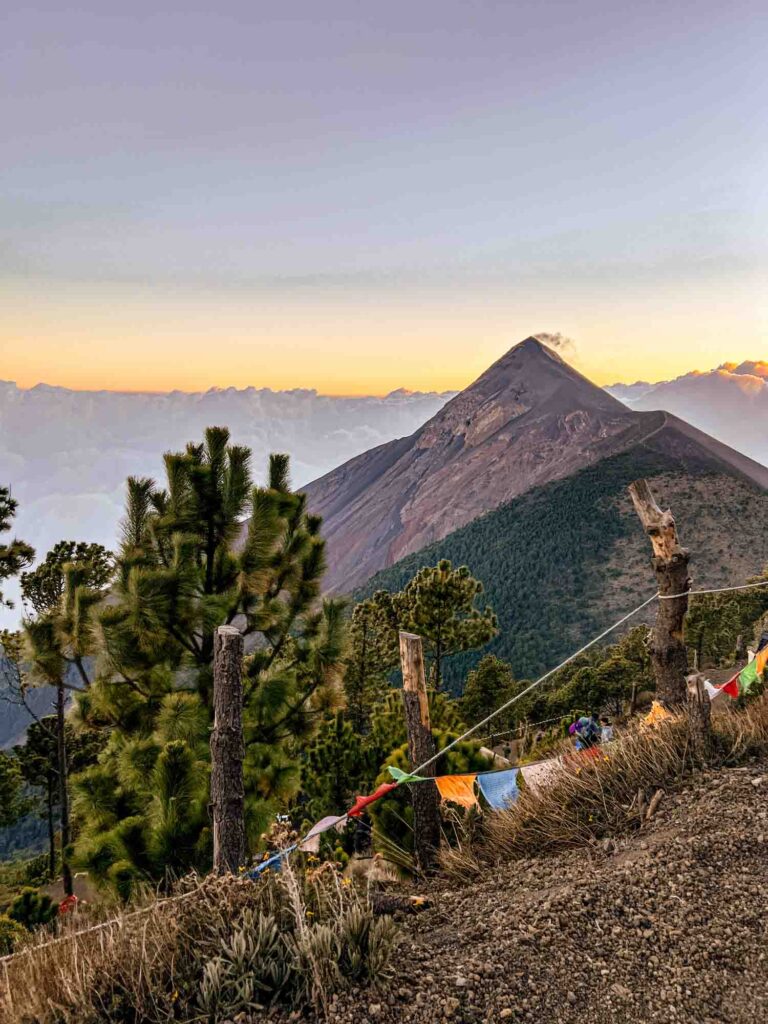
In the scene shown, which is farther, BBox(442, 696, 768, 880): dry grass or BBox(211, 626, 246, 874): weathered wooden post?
BBox(442, 696, 768, 880): dry grass

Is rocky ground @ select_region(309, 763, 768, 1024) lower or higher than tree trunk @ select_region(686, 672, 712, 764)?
lower

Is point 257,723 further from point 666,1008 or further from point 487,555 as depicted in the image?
point 487,555

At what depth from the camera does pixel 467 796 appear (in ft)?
16.1

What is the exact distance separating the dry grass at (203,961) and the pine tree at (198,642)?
2904 mm

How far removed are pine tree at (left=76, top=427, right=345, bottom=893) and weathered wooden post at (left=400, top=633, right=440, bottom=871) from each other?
191cm

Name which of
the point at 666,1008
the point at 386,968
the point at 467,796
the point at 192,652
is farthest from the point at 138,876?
the point at 666,1008

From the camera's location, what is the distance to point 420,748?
5.47 meters

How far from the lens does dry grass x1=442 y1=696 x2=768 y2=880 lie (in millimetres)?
4383

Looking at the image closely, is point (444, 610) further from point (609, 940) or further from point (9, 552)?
point (609, 940)

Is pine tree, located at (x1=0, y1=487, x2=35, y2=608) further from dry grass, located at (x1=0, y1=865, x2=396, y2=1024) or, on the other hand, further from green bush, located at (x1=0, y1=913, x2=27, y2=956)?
dry grass, located at (x1=0, y1=865, x2=396, y2=1024)

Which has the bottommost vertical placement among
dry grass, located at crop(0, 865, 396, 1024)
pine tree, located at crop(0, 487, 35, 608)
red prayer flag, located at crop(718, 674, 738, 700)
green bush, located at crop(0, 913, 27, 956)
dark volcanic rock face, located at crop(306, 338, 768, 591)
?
green bush, located at crop(0, 913, 27, 956)

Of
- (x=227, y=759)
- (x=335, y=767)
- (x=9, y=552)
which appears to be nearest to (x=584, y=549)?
(x=335, y=767)

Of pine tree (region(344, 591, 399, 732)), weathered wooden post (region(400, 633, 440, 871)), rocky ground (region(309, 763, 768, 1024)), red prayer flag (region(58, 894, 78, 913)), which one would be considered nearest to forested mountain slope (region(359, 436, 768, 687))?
pine tree (region(344, 591, 399, 732))

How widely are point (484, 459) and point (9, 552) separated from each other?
546 feet
